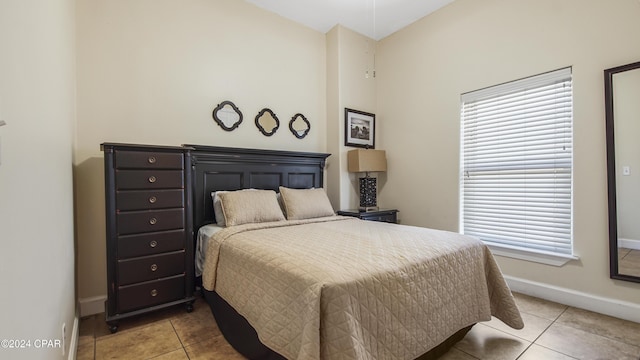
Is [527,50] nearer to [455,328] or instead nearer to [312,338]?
[455,328]

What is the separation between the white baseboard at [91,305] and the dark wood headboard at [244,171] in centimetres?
94

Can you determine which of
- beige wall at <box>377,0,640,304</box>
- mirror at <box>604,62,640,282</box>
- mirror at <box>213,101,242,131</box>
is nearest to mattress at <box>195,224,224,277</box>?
mirror at <box>213,101,242,131</box>

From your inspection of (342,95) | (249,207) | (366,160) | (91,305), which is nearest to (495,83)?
(366,160)

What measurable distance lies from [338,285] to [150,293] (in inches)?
70.6

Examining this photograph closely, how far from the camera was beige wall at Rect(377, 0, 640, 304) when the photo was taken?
2330 millimetres

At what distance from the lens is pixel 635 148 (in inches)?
85.1

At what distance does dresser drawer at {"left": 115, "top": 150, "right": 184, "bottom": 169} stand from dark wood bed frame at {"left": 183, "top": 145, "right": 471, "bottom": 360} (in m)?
0.20

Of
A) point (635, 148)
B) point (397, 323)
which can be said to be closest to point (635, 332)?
point (635, 148)

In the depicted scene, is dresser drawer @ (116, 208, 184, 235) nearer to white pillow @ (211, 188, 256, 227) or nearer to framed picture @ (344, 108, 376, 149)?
white pillow @ (211, 188, 256, 227)

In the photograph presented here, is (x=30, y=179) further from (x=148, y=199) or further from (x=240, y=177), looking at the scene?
(x=240, y=177)

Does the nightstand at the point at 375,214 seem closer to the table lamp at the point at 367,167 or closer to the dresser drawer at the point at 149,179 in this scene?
the table lamp at the point at 367,167

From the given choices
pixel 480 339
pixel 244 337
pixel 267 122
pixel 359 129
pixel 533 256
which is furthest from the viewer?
pixel 359 129

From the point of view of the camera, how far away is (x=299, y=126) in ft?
→ 12.0

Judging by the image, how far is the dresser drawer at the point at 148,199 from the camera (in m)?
2.11
